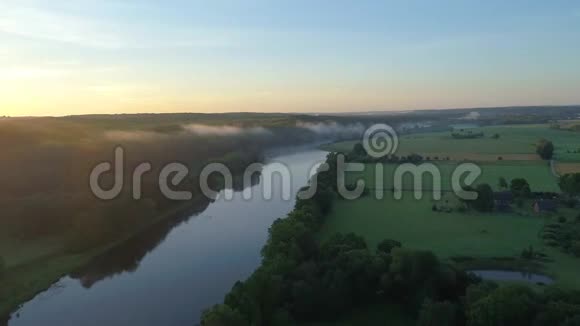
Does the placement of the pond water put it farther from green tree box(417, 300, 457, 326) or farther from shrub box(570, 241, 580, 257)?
green tree box(417, 300, 457, 326)

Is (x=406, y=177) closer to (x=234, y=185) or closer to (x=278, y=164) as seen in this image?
(x=234, y=185)

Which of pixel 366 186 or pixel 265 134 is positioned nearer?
pixel 366 186

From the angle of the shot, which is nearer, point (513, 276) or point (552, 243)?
point (513, 276)

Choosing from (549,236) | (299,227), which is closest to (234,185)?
(299,227)

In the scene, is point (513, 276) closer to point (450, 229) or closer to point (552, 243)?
point (552, 243)

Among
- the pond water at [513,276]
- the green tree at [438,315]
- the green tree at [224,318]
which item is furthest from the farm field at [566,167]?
the green tree at [224,318]

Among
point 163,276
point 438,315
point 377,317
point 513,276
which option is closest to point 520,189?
point 513,276

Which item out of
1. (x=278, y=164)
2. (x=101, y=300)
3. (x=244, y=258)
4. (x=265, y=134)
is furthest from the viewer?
(x=265, y=134)
